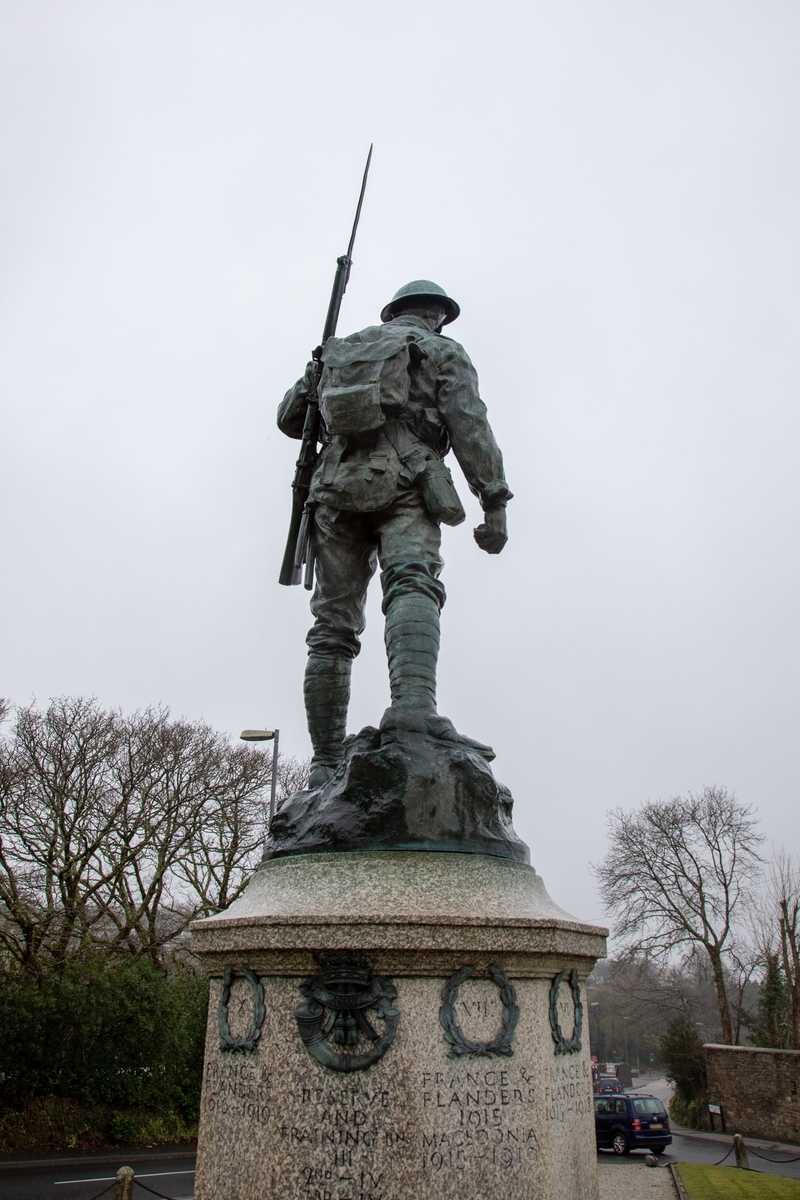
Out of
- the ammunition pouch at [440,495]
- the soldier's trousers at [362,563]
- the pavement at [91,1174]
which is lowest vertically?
the pavement at [91,1174]

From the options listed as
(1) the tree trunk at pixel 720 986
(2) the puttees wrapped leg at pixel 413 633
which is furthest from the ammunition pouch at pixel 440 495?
(1) the tree trunk at pixel 720 986

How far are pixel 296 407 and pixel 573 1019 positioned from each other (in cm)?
380

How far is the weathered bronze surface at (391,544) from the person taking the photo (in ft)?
12.7

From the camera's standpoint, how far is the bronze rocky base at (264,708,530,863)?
12.1 feet

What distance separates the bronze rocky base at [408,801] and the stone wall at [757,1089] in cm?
2611

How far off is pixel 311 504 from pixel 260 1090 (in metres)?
3.03

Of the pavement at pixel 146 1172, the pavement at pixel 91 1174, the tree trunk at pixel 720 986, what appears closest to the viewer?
the pavement at pixel 146 1172

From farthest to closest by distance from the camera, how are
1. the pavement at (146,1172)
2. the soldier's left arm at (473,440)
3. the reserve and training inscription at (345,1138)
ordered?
the pavement at (146,1172) < the soldier's left arm at (473,440) < the reserve and training inscription at (345,1138)

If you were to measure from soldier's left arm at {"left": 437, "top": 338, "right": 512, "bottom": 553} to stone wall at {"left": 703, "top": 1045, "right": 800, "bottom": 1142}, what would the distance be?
25.9 meters

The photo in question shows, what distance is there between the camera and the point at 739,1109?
87.1 feet

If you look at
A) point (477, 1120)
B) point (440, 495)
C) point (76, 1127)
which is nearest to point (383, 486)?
point (440, 495)

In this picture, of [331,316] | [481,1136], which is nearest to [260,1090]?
[481,1136]

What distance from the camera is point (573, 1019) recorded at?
361 centimetres

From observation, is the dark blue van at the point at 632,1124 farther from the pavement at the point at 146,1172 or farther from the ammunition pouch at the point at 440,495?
the ammunition pouch at the point at 440,495
